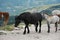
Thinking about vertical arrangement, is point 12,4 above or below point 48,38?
above

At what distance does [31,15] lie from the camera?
9539 mm

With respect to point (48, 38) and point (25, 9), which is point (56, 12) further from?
point (48, 38)

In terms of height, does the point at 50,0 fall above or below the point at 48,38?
above

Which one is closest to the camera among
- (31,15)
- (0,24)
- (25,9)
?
(31,15)

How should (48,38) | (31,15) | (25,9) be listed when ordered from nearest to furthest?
(48,38) < (31,15) < (25,9)

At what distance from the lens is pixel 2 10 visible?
11.7 meters

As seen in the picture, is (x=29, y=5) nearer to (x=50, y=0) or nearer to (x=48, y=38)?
(x=50, y=0)

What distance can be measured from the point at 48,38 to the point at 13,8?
13.1 ft

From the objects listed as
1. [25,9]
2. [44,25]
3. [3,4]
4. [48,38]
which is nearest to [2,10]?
[3,4]

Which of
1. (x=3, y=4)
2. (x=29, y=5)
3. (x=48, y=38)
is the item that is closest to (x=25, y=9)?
(x=29, y=5)

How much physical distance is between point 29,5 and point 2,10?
1.35 metres

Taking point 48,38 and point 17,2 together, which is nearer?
point 48,38

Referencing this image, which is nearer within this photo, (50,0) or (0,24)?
(0,24)

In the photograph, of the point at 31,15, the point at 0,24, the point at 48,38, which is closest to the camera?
the point at 48,38
